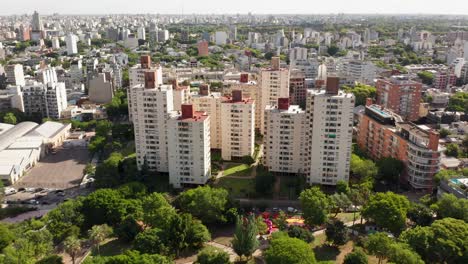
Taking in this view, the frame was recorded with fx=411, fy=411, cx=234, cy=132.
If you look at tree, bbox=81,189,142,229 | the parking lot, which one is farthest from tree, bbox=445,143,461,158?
the parking lot

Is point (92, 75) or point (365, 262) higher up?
point (92, 75)

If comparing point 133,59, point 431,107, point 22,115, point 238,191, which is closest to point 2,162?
point 22,115

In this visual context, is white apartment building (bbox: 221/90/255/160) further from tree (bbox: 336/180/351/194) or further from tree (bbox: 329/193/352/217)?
tree (bbox: 329/193/352/217)

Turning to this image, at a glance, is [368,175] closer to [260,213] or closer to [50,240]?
[260,213]

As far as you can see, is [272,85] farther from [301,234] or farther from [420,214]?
[301,234]

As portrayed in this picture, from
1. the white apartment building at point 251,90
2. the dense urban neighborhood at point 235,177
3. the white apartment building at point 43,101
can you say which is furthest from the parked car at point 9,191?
the white apartment building at point 251,90

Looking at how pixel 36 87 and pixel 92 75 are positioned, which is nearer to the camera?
pixel 36 87

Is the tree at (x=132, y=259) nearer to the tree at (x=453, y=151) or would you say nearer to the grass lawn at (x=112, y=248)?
the grass lawn at (x=112, y=248)
